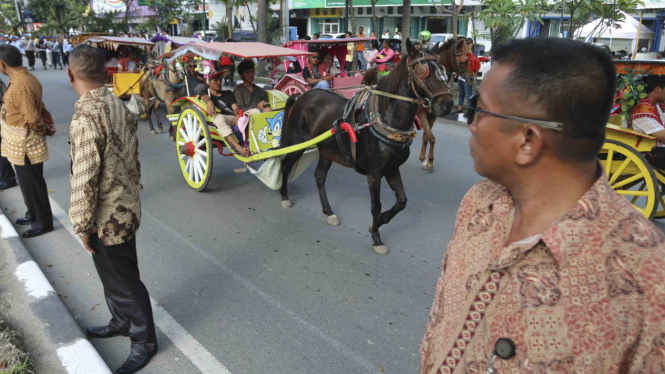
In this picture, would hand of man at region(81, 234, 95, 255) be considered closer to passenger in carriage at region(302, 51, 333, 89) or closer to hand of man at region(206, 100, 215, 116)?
hand of man at region(206, 100, 215, 116)

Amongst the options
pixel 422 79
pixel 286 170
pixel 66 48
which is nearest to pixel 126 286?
pixel 422 79

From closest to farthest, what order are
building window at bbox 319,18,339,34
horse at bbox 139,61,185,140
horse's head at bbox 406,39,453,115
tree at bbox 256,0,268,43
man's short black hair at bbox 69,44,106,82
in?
man's short black hair at bbox 69,44,106,82
horse's head at bbox 406,39,453,115
horse at bbox 139,61,185,140
tree at bbox 256,0,268,43
building window at bbox 319,18,339,34

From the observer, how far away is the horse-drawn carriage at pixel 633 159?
475cm

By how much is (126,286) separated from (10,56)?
3.01m

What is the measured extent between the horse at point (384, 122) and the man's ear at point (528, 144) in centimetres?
316

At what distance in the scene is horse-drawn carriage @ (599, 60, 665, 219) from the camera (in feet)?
15.6

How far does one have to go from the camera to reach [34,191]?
4852mm

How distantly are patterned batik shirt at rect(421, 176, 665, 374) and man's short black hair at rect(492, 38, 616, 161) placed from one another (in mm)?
122

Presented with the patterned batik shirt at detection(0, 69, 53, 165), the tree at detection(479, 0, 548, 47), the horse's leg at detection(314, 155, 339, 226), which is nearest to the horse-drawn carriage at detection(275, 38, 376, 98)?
the tree at detection(479, 0, 548, 47)

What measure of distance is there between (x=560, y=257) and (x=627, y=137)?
4861mm

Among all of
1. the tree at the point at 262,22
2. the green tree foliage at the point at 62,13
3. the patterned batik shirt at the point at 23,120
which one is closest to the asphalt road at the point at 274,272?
the patterned batik shirt at the point at 23,120

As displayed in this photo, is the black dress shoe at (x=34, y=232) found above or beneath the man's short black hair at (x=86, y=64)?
beneath

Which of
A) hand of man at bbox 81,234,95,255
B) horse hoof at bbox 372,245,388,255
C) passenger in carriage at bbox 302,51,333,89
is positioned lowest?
horse hoof at bbox 372,245,388,255

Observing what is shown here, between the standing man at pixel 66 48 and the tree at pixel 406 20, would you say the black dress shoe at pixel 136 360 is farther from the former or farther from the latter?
the standing man at pixel 66 48
